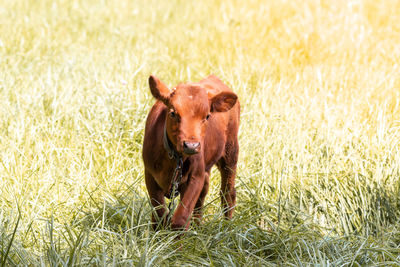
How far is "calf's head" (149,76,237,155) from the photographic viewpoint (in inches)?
138

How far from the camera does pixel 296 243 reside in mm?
3822

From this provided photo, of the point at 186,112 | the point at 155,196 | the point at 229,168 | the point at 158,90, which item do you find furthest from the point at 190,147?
the point at 229,168

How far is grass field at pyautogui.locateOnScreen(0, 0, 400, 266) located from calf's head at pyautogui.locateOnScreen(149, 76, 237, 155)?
53cm

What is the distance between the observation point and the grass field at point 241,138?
12.3 feet

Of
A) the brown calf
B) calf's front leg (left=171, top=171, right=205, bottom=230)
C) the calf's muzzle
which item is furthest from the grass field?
the calf's muzzle

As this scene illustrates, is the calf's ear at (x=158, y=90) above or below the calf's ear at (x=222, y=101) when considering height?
above

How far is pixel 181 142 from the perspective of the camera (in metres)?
3.49

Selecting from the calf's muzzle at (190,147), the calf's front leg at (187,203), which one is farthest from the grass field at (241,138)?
the calf's muzzle at (190,147)

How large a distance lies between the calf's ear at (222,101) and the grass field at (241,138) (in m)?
0.58

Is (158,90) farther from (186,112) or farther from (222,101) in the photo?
(222,101)

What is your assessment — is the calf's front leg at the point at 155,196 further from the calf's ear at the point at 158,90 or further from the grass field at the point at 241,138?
the calf's ear at the point at 158,90

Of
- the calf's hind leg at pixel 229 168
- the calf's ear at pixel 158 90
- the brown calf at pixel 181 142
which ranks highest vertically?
the calf's ear at pixel 158 90

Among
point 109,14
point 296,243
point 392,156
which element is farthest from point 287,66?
point 109,14

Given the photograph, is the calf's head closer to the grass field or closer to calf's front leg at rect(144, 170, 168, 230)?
calf's front leg at rect(144, 170, 168, 230)
